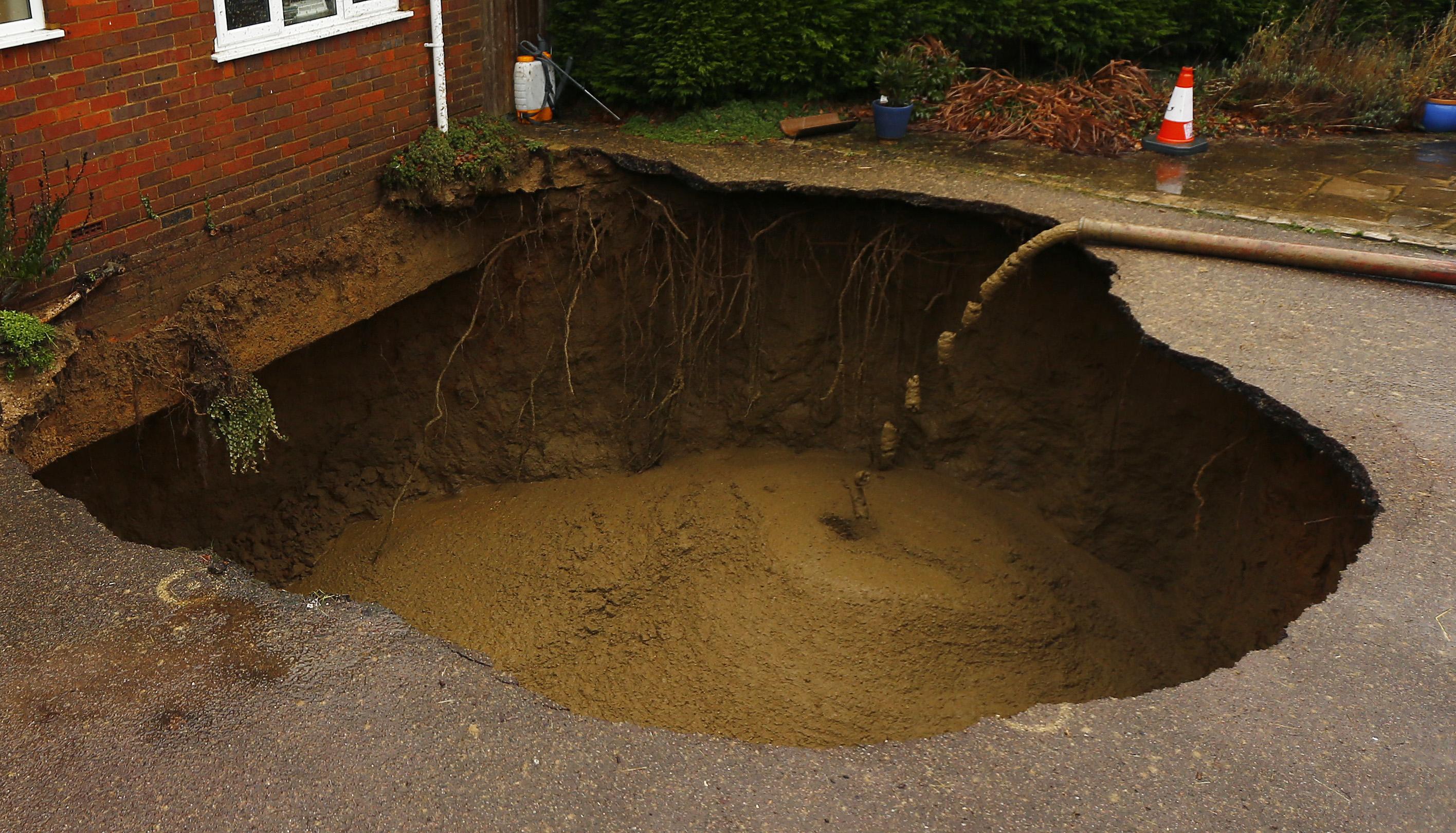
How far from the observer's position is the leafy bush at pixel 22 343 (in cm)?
484

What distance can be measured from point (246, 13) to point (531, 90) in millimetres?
2411

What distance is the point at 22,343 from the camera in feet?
15.9

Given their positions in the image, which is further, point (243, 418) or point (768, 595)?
point (768, 595)

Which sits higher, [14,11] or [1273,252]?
[14,11]

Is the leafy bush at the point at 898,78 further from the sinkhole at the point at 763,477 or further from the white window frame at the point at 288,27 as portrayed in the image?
the white window frame at the point at 288,27

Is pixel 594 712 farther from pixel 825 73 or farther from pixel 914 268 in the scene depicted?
pixel 825 73

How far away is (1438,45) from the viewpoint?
861 cm

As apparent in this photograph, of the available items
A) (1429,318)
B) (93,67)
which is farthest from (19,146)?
(1429,318)

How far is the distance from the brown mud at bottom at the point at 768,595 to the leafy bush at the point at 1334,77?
379cm

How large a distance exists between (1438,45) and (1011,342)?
4453 mm

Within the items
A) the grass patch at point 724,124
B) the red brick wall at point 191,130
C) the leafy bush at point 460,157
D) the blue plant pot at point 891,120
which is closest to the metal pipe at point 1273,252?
the blue plant pot at point 891,120

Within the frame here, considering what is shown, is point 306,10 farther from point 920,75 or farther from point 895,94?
point 920,75

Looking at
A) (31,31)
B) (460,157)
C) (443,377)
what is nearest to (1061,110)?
(460,157)

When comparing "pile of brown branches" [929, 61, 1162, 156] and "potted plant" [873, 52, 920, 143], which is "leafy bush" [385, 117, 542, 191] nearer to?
"potted plant" [873, 52, 920, 143]
